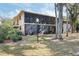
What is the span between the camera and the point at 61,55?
308 cm

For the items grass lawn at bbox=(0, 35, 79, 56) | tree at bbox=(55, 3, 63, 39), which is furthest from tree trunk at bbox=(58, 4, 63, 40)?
grass lawn at bbox=(0, 35, 79, 56)

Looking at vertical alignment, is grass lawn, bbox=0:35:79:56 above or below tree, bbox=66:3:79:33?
below

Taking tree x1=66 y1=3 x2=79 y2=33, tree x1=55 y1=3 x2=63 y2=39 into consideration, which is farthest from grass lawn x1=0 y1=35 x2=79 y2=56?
tree x1=66 y1=3 x2=79 y2=33

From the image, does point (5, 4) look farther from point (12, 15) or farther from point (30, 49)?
point (30, 49)

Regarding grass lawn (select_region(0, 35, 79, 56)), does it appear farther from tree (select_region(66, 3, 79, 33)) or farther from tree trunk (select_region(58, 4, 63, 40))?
tree (select_region(66, 3, 79, 33))

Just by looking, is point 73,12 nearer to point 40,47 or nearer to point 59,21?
point 59,21

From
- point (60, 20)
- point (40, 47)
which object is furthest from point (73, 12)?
point (40, 47)

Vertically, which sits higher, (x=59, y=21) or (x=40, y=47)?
(x=59, y=21)

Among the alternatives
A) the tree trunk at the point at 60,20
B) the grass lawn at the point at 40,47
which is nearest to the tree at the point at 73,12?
the tree trunk at the point at 60,20

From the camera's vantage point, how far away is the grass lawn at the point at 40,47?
309cm

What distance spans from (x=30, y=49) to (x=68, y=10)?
70 centimetres

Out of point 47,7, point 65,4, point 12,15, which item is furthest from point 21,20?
point 65,4

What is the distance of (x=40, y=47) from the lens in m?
3.12

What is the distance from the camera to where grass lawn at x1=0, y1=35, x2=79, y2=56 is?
3086 mm
